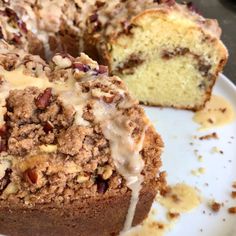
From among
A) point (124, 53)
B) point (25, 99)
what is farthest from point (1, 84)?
point (124, 53)

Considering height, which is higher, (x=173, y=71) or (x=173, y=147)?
(x=173, y=71)

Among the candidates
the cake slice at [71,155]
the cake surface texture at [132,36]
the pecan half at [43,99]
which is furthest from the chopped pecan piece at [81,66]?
the cake surface texture at [132,36]

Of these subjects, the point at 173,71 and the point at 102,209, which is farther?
the point at 173,71

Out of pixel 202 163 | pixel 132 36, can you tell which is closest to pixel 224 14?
pixel 132 36

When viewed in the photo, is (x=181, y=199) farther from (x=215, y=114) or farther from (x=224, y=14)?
(x=224, y=14)

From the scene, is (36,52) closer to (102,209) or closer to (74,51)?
(74,51)

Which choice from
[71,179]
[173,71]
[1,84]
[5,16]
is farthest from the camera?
[173,71]

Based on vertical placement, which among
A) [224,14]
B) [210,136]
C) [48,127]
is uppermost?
[48,127]

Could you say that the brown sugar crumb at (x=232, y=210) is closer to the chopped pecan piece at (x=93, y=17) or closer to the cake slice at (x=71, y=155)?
the cake slice at (x=71, y=155)
